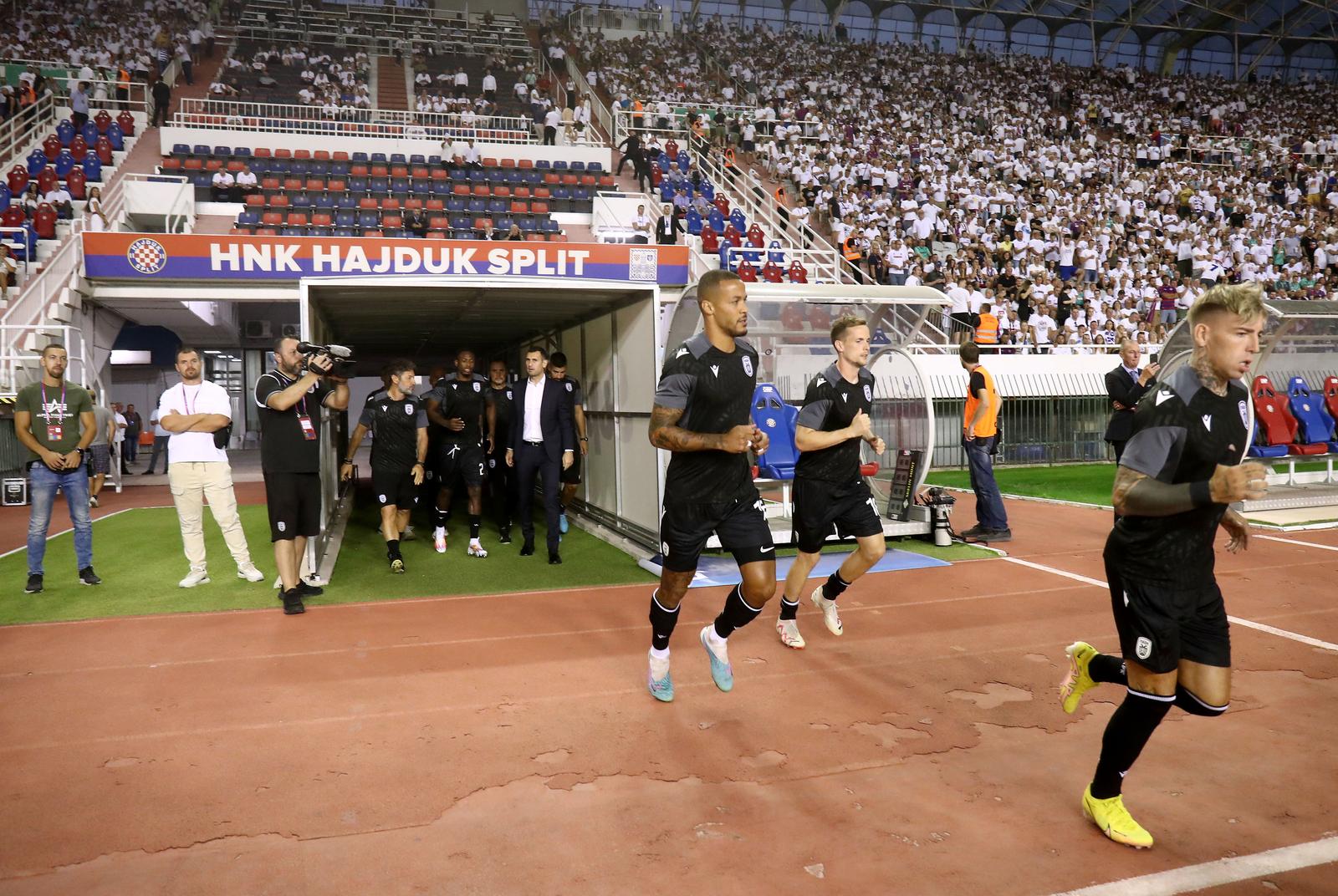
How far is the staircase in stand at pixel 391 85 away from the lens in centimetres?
3042

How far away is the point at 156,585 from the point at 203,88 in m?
26.5

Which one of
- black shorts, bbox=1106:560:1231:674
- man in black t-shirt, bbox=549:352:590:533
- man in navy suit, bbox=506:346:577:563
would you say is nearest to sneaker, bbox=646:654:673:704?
black shorts, bbox=1106:560:1231:674

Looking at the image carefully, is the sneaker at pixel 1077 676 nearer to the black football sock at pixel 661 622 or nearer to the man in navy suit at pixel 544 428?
the black football sock at pixel 661 622

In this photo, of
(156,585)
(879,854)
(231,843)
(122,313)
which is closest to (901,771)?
(879,854)

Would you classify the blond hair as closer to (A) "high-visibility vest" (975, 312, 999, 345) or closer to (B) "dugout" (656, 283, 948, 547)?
(B) "dugout" (656, 283, 948, 547)

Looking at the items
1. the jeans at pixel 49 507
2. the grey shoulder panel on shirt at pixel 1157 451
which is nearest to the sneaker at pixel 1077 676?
the grey shoulder panel on shirt at pixel 1157 451

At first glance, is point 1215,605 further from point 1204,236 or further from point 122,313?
point 1204,236

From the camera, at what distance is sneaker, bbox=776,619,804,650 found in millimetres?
5832

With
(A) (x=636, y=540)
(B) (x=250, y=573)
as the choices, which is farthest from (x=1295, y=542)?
(B) (x=250, y=573)

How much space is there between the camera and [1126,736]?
3291 mm

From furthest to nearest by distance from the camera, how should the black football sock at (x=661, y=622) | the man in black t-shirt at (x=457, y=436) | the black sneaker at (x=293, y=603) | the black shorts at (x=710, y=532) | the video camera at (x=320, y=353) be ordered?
the man in black t-shirt at (x=457, y=436)
the black sneaker at (x=293, y=603)
the video camera at (x=320, y=353)
the black football sock at (x=661, y=622)
the black shorts at (x=710, y=532)

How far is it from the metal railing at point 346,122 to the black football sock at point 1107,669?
24667 millimetres

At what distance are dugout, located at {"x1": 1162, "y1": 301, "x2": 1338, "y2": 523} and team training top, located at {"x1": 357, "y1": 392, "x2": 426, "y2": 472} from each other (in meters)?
8.61

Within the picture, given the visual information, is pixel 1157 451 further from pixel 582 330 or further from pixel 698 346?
pixel 582 330
